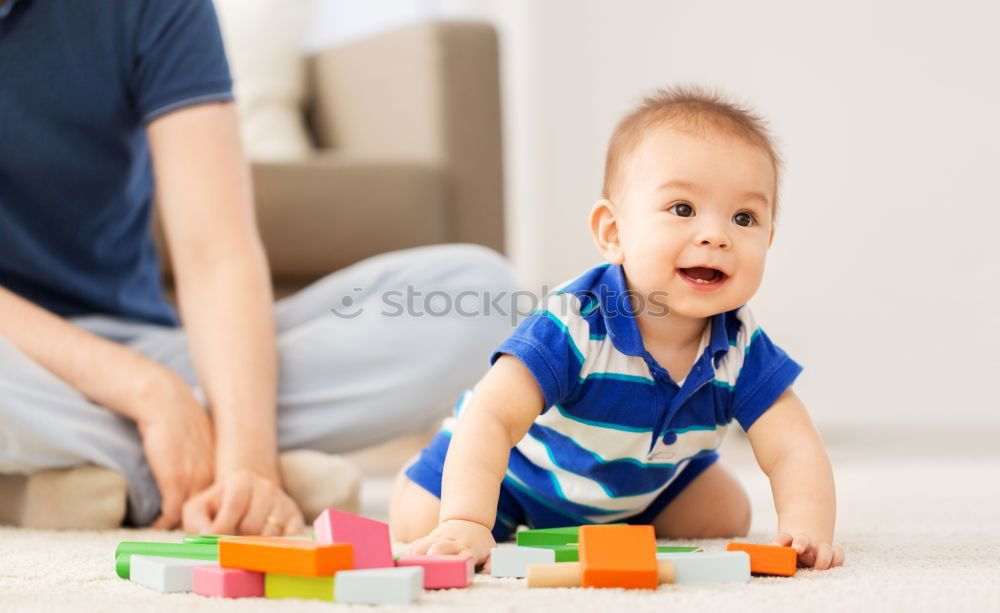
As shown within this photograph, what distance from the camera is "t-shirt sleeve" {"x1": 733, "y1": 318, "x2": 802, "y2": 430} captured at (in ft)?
2.77

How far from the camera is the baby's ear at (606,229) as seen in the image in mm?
852

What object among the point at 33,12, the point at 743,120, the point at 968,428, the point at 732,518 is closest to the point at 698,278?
the point at 743,120

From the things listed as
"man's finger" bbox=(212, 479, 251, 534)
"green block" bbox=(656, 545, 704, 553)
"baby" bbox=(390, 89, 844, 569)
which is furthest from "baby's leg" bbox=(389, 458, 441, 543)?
"green block" bbox=(656, 545, 704, 553)

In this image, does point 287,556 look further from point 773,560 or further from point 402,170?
point 402,170

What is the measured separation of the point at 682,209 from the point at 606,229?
0.25 feet

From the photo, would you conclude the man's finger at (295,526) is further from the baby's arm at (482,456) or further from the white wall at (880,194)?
the white wall at (880,194)

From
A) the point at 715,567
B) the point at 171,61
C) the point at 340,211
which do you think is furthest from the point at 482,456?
the point at 340,211

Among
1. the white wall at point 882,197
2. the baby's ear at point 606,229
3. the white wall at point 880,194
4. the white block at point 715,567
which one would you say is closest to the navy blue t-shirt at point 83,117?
the baby's ear at point 606,229

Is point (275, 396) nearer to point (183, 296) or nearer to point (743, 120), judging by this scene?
point (183, 296)

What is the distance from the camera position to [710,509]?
0.96 metres

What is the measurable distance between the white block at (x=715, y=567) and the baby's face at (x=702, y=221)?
0.65 feet

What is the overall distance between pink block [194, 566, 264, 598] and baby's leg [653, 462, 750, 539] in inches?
17.6

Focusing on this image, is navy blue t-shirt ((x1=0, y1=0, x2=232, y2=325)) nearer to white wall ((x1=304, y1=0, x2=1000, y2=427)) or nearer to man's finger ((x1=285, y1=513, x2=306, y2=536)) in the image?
man's finger ((x1=285, y1=513, x2=306, y2=536))

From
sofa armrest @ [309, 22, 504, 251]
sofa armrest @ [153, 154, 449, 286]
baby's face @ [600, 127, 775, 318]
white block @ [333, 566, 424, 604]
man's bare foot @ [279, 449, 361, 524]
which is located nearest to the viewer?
white block @ [333, 566, 424, 604]
